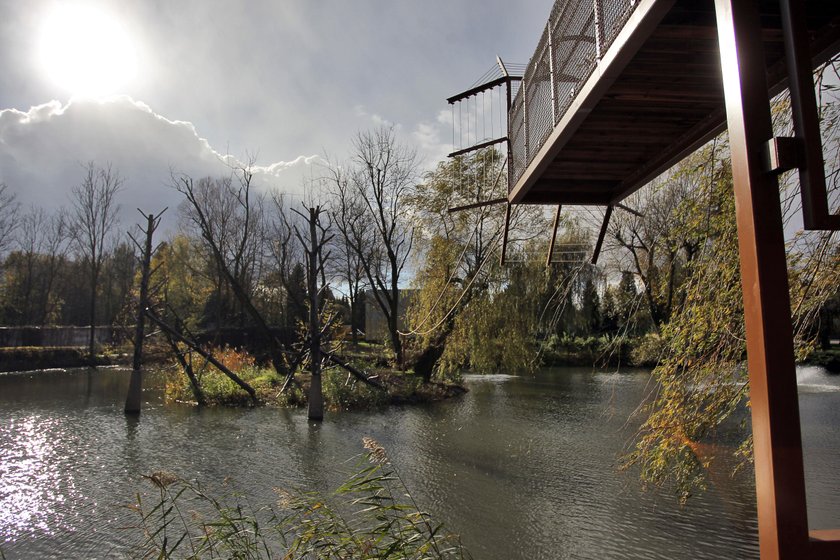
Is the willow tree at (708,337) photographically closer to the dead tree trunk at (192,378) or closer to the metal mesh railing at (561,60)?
the metal mesh railing at (561,60)

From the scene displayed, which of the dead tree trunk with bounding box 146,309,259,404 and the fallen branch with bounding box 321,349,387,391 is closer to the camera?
the fallen branch with bounding box 321,349,387,391

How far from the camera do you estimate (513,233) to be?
18.1 metres

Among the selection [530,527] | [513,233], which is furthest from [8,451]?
[513,233]

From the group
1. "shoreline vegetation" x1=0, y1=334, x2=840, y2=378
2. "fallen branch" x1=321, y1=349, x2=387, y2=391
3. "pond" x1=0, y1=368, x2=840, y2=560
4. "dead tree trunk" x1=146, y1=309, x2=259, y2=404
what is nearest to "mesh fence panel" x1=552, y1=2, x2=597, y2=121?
"pond" x1=0, y1=368, x2=840, y2=560

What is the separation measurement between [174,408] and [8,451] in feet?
17.6

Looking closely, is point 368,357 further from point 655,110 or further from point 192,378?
point 655,110

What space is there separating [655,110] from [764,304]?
1944 millimetres

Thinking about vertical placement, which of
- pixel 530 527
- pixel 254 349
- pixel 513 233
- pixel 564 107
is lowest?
pixel 530 527

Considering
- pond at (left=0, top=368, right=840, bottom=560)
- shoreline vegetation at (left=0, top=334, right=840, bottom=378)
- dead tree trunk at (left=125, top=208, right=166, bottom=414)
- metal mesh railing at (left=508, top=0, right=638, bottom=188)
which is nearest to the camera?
metal mesh railing at (left=508, top=0, right=638, bottom=188)

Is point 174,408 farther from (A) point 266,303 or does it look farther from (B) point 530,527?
(A) point 266,303

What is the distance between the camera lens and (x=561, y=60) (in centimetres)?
336

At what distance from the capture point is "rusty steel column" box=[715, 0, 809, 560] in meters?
1.56

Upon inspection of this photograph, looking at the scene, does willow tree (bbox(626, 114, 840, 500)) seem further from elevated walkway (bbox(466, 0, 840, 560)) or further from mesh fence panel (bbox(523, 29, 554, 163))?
mesh fence panel (bbox(523, 29, 554, 163))

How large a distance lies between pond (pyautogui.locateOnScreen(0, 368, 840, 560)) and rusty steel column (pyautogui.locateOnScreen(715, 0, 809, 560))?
5.17 m
